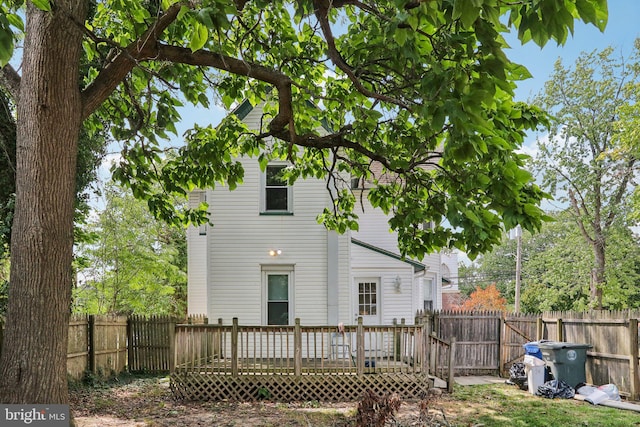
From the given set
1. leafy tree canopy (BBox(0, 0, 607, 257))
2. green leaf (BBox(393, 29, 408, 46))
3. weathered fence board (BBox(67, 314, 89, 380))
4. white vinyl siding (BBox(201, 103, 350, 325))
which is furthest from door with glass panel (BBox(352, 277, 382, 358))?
green leaf (BBox(393, 29, 408, 46))

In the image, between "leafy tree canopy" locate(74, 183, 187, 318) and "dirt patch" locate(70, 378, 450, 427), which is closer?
"dirt patch" locate(70, 378, 450, 427)

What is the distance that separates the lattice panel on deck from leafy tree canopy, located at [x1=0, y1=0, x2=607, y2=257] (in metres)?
3.22

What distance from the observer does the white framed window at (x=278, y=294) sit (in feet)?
42.4

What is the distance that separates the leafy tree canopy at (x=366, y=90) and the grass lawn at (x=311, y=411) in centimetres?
325

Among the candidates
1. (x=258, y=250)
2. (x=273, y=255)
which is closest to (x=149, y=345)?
(x=258, y=250)

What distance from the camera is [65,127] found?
4.77 meters

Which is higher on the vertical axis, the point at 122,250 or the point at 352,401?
the point at 122,250

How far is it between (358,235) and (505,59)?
13.0 metres

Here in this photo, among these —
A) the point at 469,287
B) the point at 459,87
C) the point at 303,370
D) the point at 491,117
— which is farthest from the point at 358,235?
the point at 469,287

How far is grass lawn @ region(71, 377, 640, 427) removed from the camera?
7914mm

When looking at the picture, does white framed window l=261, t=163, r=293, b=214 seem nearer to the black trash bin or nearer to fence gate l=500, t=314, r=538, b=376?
fence gate l=500, t=314, r=538, b=376

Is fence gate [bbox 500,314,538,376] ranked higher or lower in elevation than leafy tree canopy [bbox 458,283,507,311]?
higher

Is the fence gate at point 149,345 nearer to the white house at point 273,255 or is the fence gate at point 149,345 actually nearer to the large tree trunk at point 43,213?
the white house at point 273,255

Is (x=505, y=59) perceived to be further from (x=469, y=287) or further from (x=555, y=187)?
(x=469, y=287)
